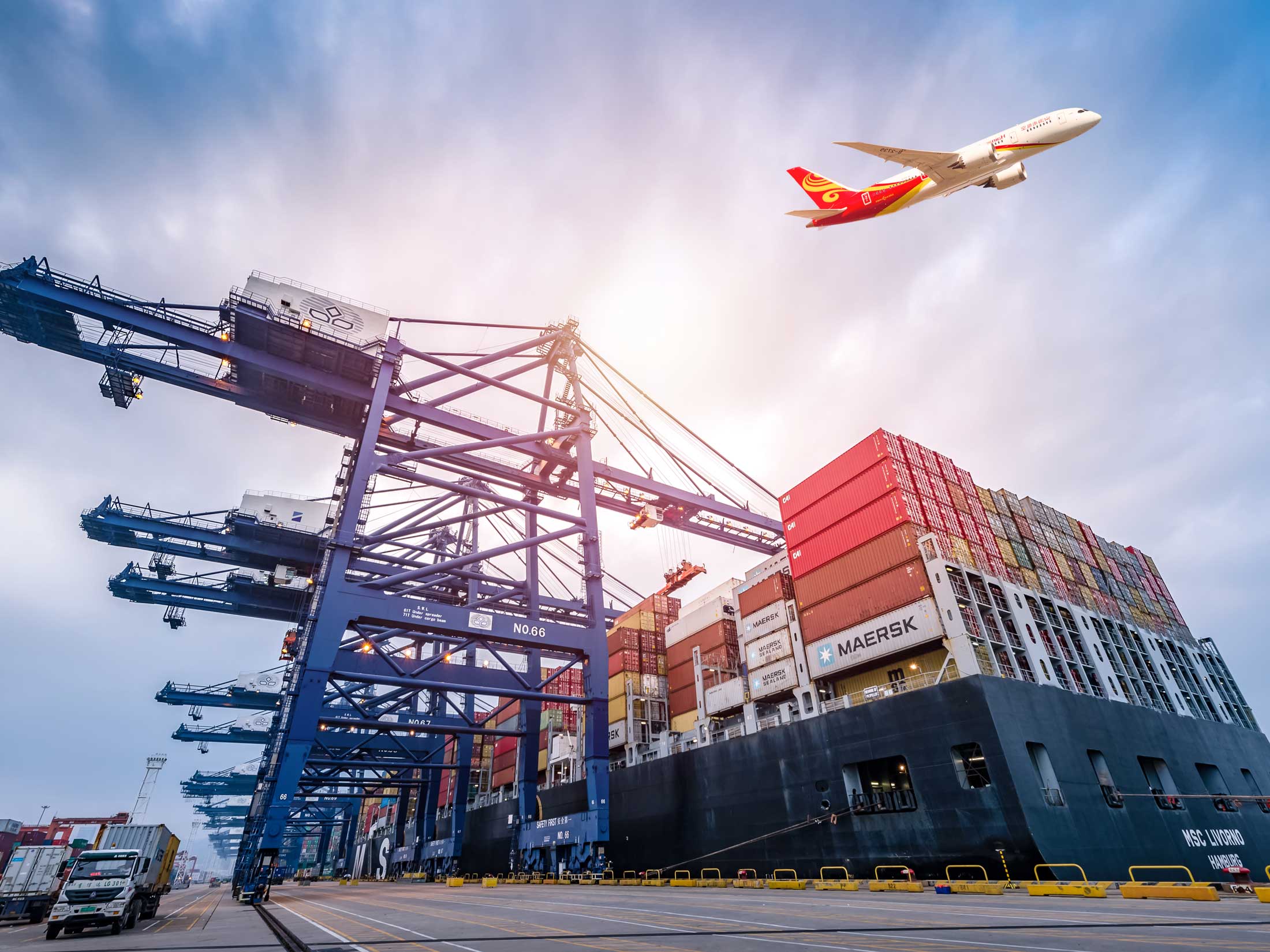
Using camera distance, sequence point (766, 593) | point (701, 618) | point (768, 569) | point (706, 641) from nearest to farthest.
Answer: point (766, 593), point (768, 569), point (706, 641), point (701, 618)

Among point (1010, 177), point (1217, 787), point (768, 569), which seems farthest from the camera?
point (768, 569)

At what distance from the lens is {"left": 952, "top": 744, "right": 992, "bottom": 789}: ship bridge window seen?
15906 mm

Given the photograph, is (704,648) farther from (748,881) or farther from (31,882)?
(31,882)

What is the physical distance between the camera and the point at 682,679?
30969 mm

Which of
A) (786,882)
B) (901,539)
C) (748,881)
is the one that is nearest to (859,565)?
(901,539)

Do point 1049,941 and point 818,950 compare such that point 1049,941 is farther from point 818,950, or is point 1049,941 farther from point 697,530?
point 697,530

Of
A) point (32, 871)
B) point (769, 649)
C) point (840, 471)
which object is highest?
point (840, 471)

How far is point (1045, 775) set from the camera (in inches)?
638

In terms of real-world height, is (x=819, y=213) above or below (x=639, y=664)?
above

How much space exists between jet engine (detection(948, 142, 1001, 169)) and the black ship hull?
46.1 ft

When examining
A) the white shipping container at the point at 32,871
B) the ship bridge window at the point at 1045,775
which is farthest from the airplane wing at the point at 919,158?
the white shipping container at the point at 32,871

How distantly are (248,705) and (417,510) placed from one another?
81.9 ft

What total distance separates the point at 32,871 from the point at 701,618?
84.6ft

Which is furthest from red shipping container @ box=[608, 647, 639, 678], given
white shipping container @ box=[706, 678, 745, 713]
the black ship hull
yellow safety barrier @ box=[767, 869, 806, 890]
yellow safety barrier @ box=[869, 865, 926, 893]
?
yellow safety barrier @ box=[869, 865, 926, 893]
